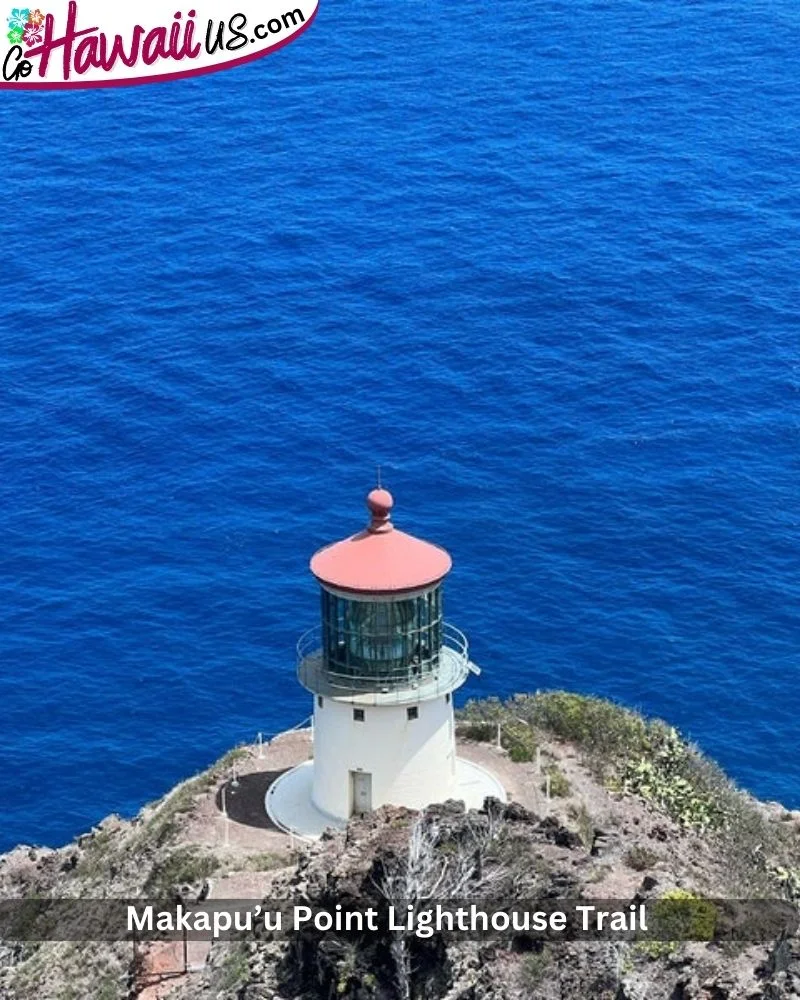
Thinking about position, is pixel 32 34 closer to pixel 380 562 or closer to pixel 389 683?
pixel 380 562

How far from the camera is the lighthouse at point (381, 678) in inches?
1809

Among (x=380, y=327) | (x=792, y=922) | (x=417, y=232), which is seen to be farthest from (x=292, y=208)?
(x=792, y=922)

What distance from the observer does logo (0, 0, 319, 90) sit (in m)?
80.9

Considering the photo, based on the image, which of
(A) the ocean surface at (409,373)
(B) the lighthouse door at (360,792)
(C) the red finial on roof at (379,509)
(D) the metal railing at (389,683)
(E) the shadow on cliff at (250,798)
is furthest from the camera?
(A) the ocean surface at (409,373)

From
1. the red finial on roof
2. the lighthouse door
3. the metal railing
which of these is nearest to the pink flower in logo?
the red finial on roof

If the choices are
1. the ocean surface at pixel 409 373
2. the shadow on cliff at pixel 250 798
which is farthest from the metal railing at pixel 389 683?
the ocean surface at pixel 409 373

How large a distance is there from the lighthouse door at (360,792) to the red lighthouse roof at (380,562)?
4472mm

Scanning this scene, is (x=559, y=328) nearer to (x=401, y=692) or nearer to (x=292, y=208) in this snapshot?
(x=292, y=208)

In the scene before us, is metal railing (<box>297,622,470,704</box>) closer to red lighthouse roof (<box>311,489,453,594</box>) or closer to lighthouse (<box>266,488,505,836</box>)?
lighthouse (<box>266,488,505,836</box>)

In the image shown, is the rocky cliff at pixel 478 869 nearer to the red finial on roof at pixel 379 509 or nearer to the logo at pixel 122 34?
the red finial on roof at pixel 379 509

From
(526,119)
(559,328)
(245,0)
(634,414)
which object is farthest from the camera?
(526,119)

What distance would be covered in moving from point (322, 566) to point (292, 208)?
2380 inches

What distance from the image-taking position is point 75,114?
384 ft

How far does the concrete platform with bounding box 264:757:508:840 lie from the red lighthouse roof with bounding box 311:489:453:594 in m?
5.46
